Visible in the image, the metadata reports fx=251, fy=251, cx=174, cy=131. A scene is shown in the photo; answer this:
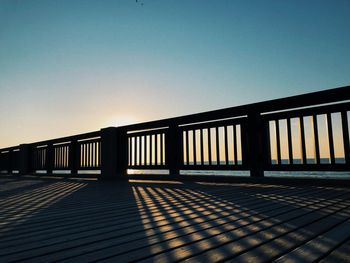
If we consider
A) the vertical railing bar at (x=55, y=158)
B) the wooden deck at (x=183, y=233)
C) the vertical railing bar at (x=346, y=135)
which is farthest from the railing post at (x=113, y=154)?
the vertical railing bar at (x=346, y=135)

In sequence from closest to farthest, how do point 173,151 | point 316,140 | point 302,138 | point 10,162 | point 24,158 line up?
point 316,140 → point 302,138 → point 173,151 → point 24,158 → point 10,162

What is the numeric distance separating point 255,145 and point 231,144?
17.1 inches

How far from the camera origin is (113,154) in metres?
6.60

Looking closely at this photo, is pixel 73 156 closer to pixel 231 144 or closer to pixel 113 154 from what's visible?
pixel 113 154

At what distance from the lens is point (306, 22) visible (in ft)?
27.5

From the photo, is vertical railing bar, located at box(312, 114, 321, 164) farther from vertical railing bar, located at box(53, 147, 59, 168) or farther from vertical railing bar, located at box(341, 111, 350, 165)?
vertical railing bar, located at box(53, 147, 59, 168)

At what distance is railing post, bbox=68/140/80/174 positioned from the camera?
7.69 meters

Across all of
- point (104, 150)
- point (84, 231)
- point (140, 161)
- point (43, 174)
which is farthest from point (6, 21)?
point (84, 231)

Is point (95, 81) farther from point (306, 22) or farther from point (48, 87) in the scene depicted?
point (306, 22)

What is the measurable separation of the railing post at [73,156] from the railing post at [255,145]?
5359 mm

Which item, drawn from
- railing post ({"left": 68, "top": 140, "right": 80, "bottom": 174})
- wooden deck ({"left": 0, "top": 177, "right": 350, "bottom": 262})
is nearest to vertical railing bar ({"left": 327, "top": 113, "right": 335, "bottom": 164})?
wooden deck ({"left": 0, "top": 177, "right": 350, "bottom": 262})

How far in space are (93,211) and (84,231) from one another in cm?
79

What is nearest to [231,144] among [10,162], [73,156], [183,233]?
[183,233]

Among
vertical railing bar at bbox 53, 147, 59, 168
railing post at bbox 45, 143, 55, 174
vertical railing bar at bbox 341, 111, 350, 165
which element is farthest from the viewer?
railing post at bbox 45, 143, 55, 174
